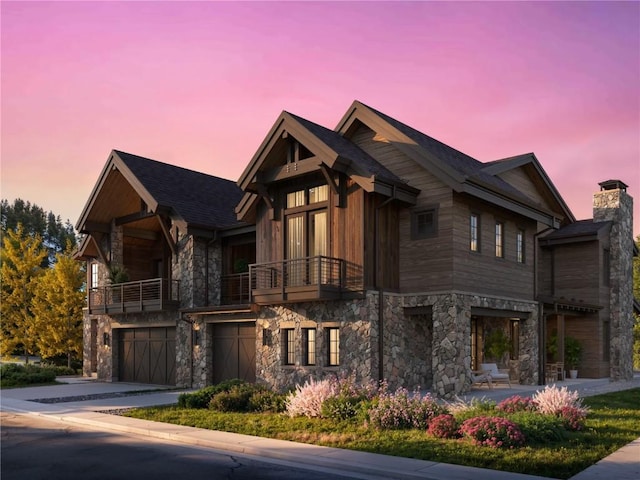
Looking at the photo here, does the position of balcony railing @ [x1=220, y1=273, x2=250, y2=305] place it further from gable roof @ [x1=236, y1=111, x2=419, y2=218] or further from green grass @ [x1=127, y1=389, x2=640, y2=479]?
green grass @ [x1=127, y1=389, x2=640, y2=479]

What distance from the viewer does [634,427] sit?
1402 cm

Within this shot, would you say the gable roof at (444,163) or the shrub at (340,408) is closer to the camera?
the shrub at (340,408)

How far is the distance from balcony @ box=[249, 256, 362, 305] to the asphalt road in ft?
26.0

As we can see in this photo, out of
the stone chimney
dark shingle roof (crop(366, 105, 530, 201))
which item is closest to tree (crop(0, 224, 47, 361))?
dark shingle roof (crop(366, 105, 530, 201))

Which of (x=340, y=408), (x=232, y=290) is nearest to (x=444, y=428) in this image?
(x=340, y=408)

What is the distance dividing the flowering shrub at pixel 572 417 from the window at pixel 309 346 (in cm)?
961

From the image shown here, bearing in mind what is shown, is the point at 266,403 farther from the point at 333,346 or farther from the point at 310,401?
the point at 333,346

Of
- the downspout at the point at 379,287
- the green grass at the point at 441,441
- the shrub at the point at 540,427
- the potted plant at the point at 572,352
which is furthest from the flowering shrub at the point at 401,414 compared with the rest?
the potted plant at the point at 572,352

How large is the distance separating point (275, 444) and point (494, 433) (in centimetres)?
397

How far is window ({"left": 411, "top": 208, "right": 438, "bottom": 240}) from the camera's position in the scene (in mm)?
20969

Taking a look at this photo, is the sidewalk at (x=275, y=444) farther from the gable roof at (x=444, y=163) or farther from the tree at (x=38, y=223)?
the tree at (x=38, y=223)

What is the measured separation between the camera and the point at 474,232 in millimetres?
21703

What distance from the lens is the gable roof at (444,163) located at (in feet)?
66.3

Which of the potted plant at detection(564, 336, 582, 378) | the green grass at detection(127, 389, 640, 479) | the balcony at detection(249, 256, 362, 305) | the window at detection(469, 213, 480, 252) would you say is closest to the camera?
the green grass at detection(127, 389, 640, 479)
